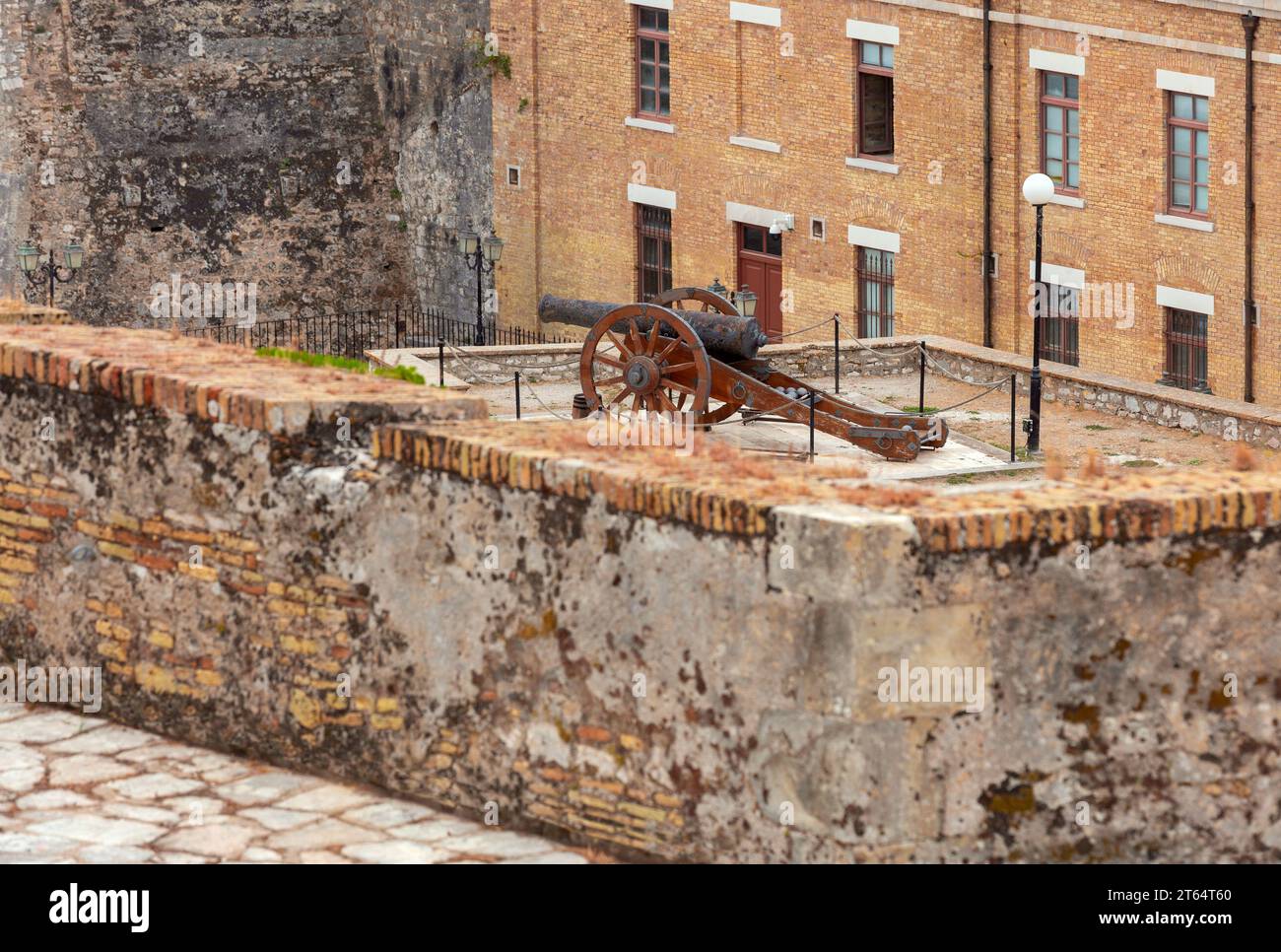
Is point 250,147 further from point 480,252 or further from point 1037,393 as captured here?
point 1037,393

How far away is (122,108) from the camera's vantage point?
127 ft

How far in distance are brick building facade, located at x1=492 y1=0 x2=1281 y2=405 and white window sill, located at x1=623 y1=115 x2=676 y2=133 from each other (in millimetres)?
44

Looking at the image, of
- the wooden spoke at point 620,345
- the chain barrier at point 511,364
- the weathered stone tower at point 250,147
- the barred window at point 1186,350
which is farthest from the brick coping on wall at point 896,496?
the weathered stone tower at point 250,147

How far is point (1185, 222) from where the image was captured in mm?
30000

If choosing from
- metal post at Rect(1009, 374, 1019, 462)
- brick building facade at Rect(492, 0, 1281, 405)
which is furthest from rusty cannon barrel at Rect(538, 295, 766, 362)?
brick building facade at Rect(492, 0, 1281, 405)

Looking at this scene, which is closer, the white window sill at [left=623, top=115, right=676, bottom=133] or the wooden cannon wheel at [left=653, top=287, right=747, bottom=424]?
the wooden cannon wheel at [left=653, top=287, right=747, bottom=424]

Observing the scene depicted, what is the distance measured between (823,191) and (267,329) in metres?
8.76

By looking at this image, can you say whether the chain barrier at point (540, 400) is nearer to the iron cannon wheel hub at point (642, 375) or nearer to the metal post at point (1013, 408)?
the iron cannon wheel hub at point (642, 375)

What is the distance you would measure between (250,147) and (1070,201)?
42.2ft

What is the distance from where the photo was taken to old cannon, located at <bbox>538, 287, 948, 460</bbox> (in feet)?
82.9

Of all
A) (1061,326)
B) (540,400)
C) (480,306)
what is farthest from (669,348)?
(480,306)

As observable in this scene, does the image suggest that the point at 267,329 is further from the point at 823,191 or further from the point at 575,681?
the point at 575,681

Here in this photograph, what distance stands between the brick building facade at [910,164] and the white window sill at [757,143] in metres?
0.03

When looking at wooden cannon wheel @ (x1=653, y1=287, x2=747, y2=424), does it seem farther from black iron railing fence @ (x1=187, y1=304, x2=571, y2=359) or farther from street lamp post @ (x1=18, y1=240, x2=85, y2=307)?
black iron railing fence @ (x1=187, y1=304, x2=571, y2=359)
